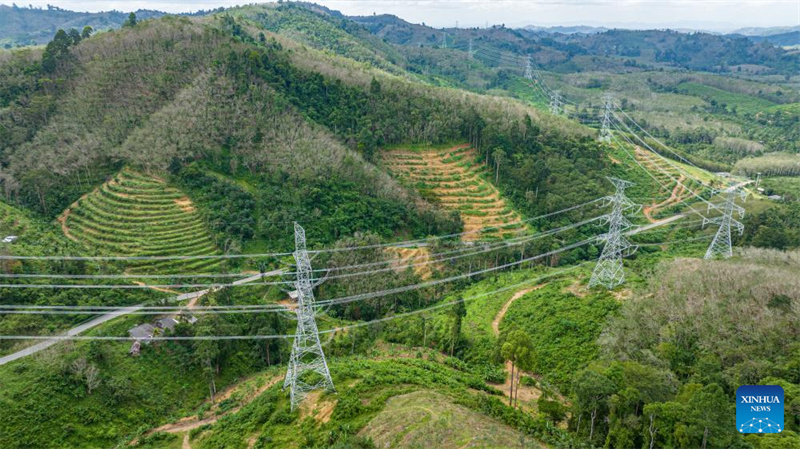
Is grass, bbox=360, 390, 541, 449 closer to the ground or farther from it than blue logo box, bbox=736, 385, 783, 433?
closer to the ground

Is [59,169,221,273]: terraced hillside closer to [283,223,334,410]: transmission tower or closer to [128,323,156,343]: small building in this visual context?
[128,323,156,343]: small building

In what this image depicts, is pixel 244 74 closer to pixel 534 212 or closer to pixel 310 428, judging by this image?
A: pixel 534 212

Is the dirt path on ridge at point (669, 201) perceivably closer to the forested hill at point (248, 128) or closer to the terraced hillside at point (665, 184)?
the terraced hillside at point (665, 184)

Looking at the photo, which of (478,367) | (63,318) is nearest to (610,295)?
(478,367)

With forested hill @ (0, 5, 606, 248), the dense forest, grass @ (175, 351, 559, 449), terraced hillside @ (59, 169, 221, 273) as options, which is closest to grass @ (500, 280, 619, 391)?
the dense forest

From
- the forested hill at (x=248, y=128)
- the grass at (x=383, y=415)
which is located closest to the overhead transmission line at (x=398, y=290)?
the forested hill at (x=248, y=128)

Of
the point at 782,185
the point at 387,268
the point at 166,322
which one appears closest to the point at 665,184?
the point at 782,185
